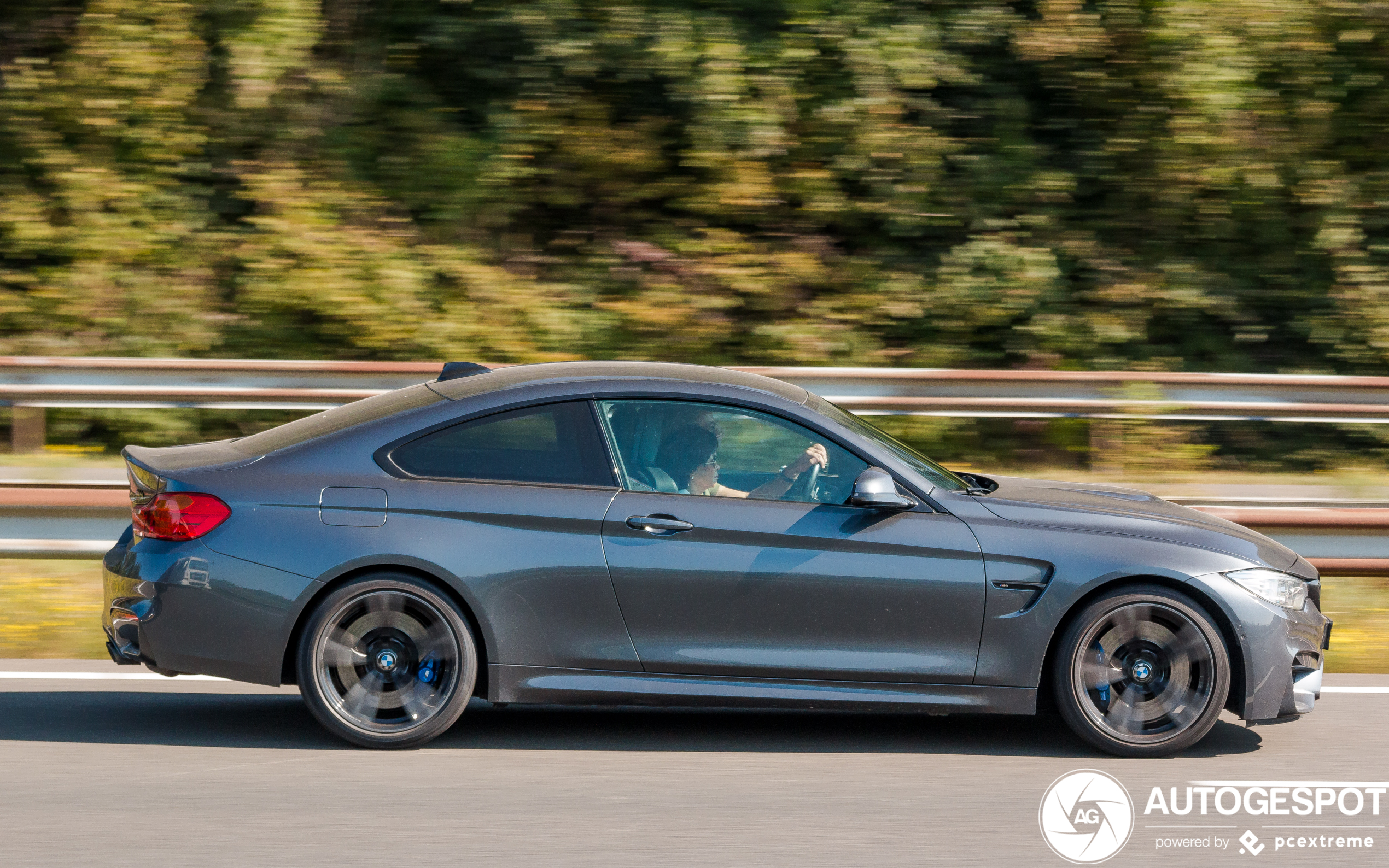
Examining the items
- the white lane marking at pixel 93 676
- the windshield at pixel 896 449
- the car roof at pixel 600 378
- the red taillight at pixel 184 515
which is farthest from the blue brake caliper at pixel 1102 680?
the white lane marking at pixel 93 676

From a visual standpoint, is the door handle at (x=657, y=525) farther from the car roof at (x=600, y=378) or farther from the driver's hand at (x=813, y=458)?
the car roof at (x=600, y=378)

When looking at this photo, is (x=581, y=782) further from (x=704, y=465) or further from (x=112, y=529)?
(x=112, y=529)

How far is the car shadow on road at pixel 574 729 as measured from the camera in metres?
5.32

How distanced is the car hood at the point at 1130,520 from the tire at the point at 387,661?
6.75 feet

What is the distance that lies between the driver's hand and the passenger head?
0.31 metres

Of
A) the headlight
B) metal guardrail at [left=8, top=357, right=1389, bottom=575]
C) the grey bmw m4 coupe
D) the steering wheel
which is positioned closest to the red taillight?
the grey bmw m4 coupe

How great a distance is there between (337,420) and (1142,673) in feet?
10.5

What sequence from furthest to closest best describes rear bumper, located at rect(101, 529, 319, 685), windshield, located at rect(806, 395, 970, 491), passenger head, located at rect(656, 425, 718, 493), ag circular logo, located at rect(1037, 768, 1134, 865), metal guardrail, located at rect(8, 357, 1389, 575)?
metal guardrail, located at rect(8, 357, 1389, 575) → windshield, located at rect(806, 395, 970, 491) → passenger head, located at rect(656, 425, 718, 493) → rear bumper, located at rect(101, 529, 319, 685) → ag circular logo, located at rect(1037, 768, 1134, 865)

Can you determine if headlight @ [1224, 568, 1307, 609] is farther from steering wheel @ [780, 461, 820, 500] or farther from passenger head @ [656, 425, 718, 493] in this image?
passenger head @ [656, 425, 718, 493]

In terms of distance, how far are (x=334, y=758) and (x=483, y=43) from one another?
393 inches

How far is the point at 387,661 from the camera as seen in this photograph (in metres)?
5.14

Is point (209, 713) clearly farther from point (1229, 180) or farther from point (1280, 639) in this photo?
point (1229, 180)

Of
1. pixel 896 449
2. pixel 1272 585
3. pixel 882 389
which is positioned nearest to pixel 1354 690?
pixel 1272 585

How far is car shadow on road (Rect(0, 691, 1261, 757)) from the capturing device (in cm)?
532
